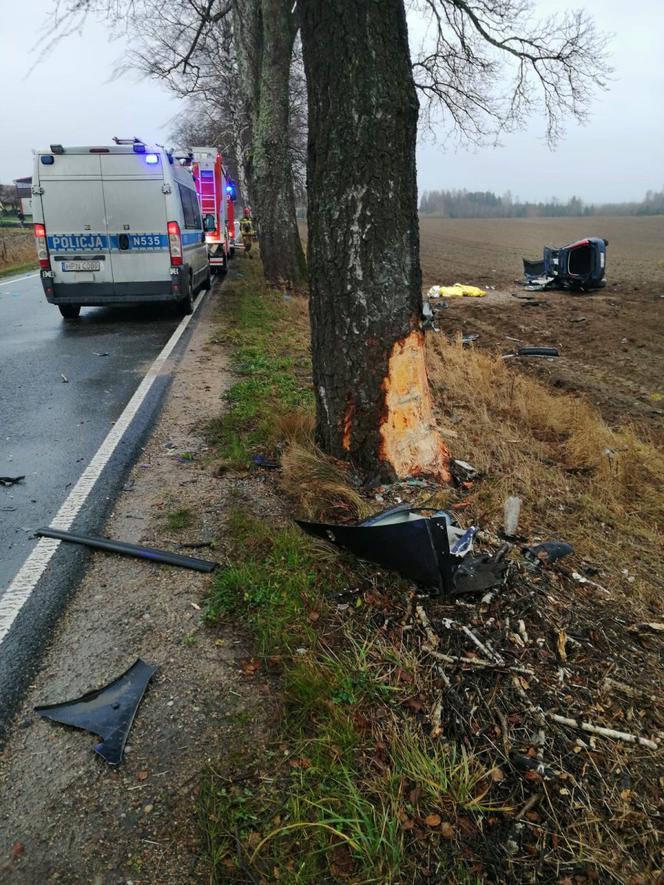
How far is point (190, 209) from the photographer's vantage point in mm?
12531

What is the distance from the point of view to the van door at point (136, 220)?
10.1m

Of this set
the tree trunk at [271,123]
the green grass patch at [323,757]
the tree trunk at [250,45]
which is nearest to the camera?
the green grass patch at [323,757]

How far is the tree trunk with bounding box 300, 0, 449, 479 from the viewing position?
361cm

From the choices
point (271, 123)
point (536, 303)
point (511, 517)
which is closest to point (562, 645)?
point (511, 517)

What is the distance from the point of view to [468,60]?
11148 millimetres

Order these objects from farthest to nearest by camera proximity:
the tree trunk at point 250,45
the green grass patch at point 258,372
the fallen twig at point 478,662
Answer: the tree trunk at point 250,45 < the green grass patch at point 258,372 < the fallen twig at point 478,662

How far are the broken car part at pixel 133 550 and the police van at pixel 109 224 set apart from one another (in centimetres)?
783

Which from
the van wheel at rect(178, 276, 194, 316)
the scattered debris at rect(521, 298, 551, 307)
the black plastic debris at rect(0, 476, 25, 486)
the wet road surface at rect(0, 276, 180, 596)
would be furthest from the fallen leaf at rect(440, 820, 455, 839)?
the scattered debris at rect(521, 298, 551, 307)

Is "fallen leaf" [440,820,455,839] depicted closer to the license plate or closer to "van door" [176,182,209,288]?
the license plate

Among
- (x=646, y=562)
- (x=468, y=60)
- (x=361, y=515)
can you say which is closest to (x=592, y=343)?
(x=468, y=60)

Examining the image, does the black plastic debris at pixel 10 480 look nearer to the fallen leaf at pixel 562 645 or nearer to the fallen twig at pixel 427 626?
the fallen twig at pixel 427 626

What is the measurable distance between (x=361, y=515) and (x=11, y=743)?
2.06 metres

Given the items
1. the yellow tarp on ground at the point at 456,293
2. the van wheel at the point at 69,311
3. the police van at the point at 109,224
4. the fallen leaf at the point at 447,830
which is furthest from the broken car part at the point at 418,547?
the yellow tarp on ground at the point at 456,293

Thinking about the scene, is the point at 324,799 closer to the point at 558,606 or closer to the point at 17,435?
the point at 558,606
